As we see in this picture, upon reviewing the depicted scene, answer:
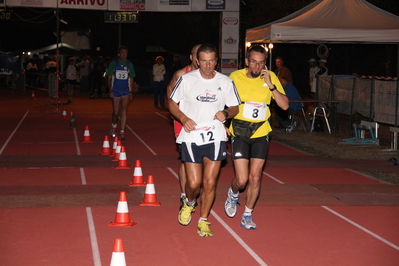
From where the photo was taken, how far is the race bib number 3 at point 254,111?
7.20 m

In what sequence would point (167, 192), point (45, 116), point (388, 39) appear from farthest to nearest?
point (45, 116)
point (388, 39)
point (167, 192)

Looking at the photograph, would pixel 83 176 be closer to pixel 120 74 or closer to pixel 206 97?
pixel 120 74

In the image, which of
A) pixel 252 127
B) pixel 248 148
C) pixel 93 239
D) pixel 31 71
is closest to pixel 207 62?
pixel 252 127

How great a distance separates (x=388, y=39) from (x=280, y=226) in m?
10.7

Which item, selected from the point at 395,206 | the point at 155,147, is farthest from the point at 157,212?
the point at 155,147

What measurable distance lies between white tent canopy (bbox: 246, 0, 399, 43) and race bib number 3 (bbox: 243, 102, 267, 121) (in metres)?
9.91

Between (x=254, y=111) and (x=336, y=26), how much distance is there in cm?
1084

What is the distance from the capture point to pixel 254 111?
284 inches

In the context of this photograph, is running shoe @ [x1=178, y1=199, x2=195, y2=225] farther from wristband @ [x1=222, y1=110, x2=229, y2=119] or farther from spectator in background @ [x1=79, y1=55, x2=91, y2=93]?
spectator in background @ [x1=79, y1=55, x2=91, y2=93]

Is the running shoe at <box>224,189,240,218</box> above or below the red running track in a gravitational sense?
above

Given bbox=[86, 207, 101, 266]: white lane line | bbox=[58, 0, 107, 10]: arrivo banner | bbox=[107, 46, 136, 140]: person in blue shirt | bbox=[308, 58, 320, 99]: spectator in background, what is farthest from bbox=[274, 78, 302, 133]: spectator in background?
bbox=[86, 207, 101, 266]: white lane line

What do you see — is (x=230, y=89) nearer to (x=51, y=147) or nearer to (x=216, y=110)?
(x=216, y=110)

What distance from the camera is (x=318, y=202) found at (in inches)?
351

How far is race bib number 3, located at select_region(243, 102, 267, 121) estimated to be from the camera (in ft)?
23.6
